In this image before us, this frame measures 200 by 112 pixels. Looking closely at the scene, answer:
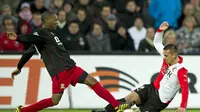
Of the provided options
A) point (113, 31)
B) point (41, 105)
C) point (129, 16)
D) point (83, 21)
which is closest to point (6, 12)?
point (83, 21)

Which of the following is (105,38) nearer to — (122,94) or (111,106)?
(122,94)

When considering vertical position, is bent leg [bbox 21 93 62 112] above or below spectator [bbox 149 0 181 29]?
below

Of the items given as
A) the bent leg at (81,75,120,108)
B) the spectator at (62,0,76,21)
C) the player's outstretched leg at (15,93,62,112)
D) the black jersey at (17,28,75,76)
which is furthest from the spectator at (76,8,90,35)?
the player's outstretched leg at (15,93,62,112)

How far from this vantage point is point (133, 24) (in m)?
17.3

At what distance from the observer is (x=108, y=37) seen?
16125mm

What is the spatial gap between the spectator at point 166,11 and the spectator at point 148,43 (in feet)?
3.04

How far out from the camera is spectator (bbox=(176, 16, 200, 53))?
16.3m

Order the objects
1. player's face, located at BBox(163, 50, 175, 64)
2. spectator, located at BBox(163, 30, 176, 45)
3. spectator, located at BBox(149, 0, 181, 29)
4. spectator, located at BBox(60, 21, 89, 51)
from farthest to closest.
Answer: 1. spectator, located at BBox(149, 0, 181, 29)
2. spectator, located at BBox(163, 30, 176, 45)
3. spectator, located at BBox(60, 21, 89, 51)
4. player's face, located at BBox(163, 50, 175, 64)

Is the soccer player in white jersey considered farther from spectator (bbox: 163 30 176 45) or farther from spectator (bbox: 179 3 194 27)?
spectator (bbox: 179 3 194 27)

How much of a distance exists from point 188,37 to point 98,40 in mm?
2218

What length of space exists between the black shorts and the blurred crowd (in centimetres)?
473

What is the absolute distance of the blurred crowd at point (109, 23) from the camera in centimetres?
1586

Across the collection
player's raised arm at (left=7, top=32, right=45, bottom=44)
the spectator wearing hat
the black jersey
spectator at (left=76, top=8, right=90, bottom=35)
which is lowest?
the black jersey

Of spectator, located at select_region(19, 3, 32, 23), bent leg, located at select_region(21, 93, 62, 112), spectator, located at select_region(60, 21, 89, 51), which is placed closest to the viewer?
bent leg, located at select_region(21, 93, 62, 112)
